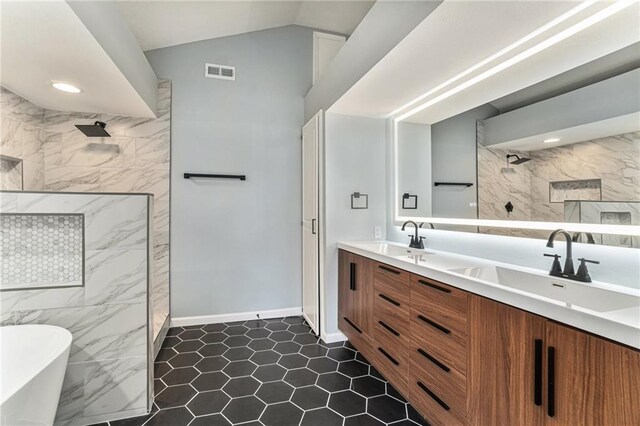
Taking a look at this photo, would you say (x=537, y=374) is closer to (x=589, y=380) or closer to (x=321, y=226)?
(x=589, y=380)

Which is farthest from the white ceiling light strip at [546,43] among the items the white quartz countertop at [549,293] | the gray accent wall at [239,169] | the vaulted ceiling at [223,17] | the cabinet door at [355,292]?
the gray accent wall at [239,169]

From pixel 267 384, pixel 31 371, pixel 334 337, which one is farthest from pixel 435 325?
pixel 31 371

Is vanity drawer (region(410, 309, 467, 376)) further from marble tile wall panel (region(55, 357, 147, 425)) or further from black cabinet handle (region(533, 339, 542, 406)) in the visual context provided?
marble tile wall panel (region(55, 357, 147, 425))

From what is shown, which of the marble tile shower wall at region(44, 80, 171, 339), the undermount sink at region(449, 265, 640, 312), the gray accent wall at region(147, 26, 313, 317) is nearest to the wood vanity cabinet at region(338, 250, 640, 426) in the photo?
the undermount sink at region(449, 265, 640, 312)

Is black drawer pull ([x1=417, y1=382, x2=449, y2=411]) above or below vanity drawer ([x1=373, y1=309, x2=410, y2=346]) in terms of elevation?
below

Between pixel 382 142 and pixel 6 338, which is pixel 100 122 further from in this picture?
pixel 382 142

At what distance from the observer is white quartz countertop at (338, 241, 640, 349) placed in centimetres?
94

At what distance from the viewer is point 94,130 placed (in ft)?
9.36

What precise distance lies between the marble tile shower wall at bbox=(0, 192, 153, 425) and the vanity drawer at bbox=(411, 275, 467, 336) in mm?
1709

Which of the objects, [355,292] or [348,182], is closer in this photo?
[355,292]

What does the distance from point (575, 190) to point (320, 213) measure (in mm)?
1944

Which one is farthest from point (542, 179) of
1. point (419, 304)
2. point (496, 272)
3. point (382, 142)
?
point (382, 142)

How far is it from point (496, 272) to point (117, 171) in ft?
11.6

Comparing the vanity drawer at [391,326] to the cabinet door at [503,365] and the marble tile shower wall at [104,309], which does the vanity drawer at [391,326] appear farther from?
the marble tile shower wall at [104,309]
